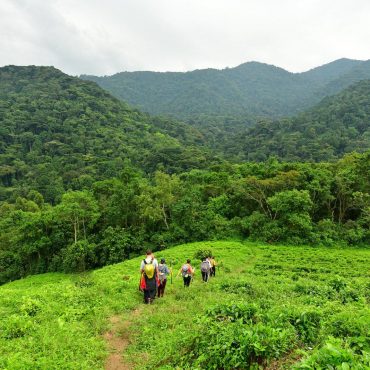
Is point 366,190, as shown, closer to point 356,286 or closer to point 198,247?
point 198,247

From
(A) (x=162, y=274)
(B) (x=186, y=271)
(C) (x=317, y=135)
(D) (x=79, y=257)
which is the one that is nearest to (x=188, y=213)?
(D) (x=79, y=257)

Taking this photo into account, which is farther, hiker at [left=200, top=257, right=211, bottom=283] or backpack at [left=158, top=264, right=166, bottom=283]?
hiker at [left=200, top=257, right=211, bottom=283]

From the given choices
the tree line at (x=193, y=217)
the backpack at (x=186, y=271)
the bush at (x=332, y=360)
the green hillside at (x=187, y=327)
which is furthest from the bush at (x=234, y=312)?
the tree line at (x=193, y=217)

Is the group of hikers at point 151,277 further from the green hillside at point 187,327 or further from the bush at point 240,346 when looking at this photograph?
the bush at point 240,346

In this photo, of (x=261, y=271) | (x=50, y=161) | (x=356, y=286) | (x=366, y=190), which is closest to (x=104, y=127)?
(x=50, y=161)

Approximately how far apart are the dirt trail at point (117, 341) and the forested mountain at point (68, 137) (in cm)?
6688

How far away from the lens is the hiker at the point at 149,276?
1406cm

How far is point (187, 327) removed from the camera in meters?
11.5

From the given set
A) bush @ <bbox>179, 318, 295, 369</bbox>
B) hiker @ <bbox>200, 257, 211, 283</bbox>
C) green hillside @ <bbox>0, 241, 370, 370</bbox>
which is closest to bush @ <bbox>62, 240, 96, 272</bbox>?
hiker @ <bbox>200, 257, 211, 283</bbox>

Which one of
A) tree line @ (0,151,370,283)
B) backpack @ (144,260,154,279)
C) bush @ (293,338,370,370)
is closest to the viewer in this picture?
bush @ (293,338,370,370)

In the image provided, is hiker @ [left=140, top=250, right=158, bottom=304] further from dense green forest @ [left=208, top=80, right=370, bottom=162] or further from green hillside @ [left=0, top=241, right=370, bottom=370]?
dense green forest @ [left=208, top=80, right=370, bottom=162]

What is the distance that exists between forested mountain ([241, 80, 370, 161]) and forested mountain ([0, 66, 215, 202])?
81.1 ft

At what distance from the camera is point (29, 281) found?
37.2 metres

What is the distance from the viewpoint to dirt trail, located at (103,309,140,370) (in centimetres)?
961
